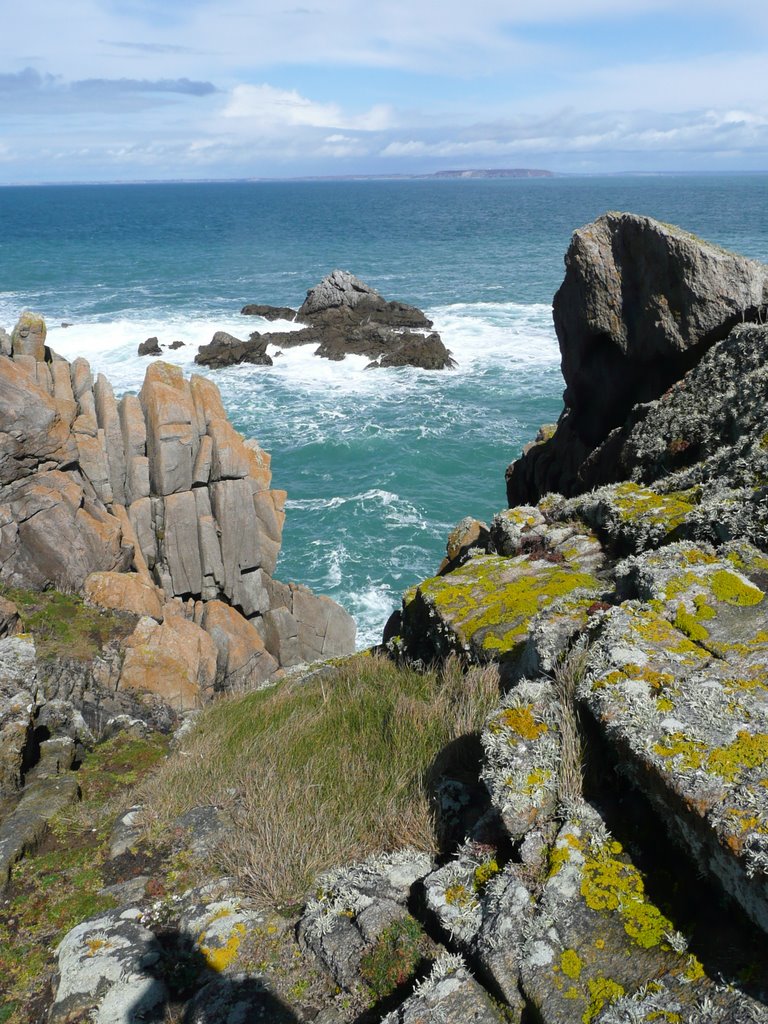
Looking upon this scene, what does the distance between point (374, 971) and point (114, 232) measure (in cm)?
14966

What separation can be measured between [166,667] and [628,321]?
1171 centimetres

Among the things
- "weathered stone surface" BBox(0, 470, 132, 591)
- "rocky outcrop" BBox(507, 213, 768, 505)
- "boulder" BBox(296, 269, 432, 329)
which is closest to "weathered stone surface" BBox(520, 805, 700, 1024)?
"rocky outcrop" BBox(507, 213, 768, 505)

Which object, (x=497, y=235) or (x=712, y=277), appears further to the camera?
(x=497, y=235)

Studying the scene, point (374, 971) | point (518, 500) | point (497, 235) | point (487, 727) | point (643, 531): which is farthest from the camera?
point (497, 235)

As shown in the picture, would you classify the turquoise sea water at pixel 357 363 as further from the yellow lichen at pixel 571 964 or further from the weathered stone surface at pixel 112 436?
the yellow lichen at pixel 571 964

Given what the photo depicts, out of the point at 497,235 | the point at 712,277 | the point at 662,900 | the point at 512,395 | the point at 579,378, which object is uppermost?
the point at 497,235

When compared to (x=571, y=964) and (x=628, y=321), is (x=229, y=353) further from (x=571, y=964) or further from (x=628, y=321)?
(x=571, y=964)

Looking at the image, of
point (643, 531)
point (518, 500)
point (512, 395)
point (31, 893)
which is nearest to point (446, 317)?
point (512, 395)

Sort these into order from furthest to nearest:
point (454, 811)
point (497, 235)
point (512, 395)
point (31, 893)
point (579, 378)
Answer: point (497, 235) < point (512, 395) < point (579, 378) < point (31, 893) < point (454, 811)

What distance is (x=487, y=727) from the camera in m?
5.33

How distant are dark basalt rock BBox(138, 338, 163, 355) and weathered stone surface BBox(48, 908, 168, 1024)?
51.5 metres

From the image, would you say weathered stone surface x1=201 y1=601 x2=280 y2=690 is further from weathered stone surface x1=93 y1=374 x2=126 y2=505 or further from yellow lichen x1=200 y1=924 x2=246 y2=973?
yellow lichen x1=200 y1=924 x2=246 y2=973

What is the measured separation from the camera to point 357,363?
54688 millimetres

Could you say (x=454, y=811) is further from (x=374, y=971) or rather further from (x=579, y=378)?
(x=579, y=378)
